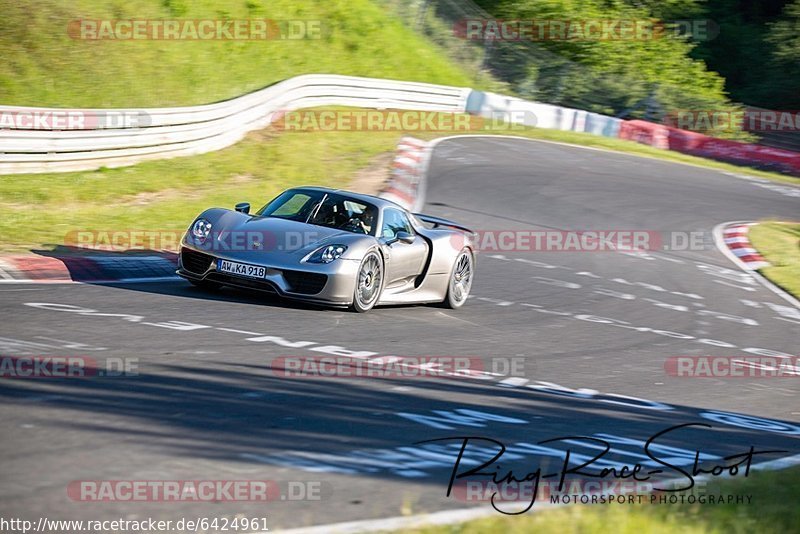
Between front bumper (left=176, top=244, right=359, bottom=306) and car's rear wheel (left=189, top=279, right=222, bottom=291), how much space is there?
175mm

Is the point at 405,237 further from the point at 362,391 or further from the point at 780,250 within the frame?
the point at 780,250

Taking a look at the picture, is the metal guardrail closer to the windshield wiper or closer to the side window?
the windshield wiper

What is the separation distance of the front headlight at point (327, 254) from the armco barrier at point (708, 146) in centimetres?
2351

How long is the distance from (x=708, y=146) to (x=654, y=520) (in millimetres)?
28683

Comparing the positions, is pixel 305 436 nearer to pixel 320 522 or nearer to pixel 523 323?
pixel 320 522

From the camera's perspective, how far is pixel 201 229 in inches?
393

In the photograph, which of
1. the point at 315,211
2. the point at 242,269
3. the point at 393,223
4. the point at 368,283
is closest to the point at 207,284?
the point at 242,269

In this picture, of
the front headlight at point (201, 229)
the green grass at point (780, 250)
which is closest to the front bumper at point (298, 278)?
the front headlight at point (201, 229)

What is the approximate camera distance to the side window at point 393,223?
10774 millimetres

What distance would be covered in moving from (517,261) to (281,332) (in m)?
7.25

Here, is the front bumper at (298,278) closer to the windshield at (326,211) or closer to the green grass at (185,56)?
the windshield at (326,211)

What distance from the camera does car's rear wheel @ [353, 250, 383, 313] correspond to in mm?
10000

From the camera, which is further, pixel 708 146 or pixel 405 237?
pixel 708 146

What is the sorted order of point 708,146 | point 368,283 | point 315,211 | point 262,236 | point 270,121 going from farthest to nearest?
point 708,146 < point 270,121 < point 315,211 < point 368,283 < point 262,236
